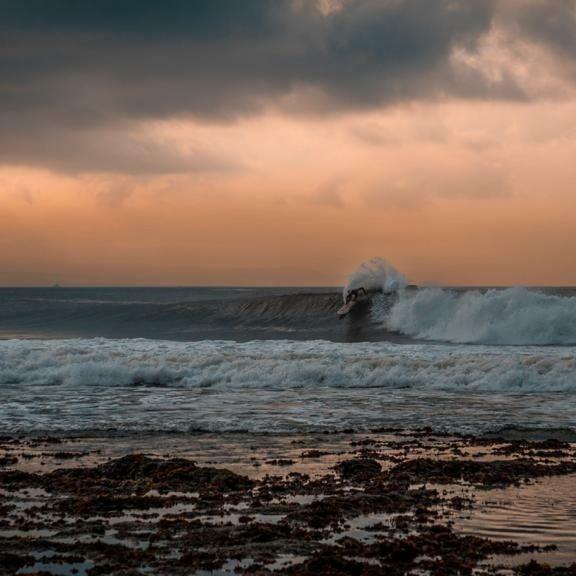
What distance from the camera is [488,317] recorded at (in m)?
36.8

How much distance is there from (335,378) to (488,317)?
1516 cm

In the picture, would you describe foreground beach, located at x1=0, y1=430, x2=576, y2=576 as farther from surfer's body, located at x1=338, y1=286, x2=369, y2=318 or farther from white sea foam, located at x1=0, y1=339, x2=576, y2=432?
surfer's body, located at x1=338, y1=286, x2=369, y2=318

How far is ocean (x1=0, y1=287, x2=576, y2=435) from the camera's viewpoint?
674 inches

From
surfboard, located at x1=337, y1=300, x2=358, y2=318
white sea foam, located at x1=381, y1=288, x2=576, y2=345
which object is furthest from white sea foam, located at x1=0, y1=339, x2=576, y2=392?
surfboard, located at x1=337, y1=300, x2=358, y2=318

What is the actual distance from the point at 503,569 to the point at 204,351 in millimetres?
21675

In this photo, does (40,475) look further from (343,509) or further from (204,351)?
(204,351)

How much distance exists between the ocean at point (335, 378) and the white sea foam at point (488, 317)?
0.18 ft

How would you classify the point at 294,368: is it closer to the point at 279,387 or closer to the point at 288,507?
the point at 279,387

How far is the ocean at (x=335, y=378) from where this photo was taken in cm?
1712

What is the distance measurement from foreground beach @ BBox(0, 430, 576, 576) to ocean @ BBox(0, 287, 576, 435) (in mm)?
2558

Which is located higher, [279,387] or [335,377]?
[335,377]

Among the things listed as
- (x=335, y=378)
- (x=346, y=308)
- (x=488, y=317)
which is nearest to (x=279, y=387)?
(x=335, y=378)

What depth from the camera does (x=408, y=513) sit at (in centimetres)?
924

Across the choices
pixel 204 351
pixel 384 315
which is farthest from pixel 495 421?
pixel 384 315
